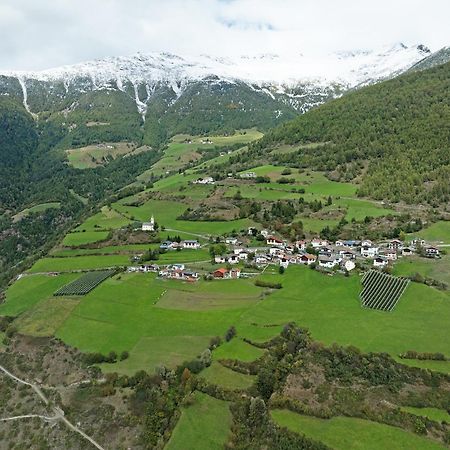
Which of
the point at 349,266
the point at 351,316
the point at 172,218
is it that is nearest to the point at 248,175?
the point at 172,218

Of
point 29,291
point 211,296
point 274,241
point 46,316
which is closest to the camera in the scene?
point 211,296

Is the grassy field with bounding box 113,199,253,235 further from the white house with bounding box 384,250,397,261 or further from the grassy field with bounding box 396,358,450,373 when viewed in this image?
the grassy field with bounding box 396,358,450,373

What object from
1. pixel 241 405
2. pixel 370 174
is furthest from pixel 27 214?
pixel 241 405

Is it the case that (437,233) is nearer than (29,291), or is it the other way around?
(29,291)

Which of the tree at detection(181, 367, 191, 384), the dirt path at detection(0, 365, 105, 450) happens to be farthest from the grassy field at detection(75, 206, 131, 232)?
the tree at detection(181, 367, 191, 384)

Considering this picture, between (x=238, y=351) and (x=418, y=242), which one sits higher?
(x=418, y=242)

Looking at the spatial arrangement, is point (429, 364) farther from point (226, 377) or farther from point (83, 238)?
point (83, 238)

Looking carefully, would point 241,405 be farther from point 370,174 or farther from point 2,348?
point 370,174
